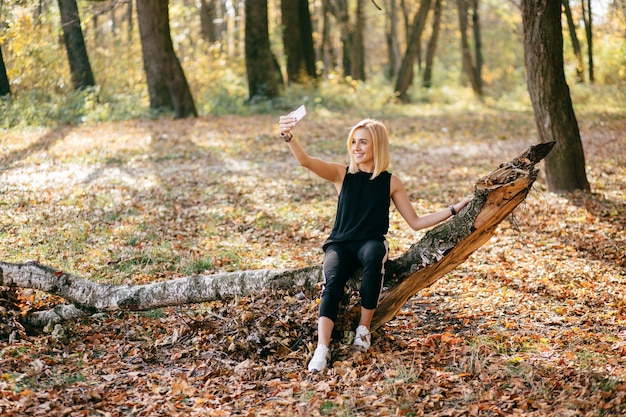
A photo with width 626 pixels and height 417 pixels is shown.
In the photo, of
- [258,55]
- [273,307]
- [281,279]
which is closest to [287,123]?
[281,279]

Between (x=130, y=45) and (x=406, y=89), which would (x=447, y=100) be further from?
(x=130, y=45)

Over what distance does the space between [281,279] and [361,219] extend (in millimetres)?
941

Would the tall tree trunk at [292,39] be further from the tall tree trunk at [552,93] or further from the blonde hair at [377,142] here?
the blonde hair at [377,142]

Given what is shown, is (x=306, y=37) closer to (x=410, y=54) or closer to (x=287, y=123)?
(x=410, y=54)

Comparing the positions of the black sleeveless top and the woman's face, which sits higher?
the woman's face

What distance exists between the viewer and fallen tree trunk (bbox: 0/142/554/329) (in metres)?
5.02

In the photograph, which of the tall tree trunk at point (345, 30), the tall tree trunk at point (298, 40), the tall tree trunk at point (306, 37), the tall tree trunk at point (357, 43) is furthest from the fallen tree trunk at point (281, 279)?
the tall tree trunk at point (345, 30)

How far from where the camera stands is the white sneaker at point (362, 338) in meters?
5.13

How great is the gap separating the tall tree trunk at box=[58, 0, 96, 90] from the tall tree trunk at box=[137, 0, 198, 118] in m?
1.52

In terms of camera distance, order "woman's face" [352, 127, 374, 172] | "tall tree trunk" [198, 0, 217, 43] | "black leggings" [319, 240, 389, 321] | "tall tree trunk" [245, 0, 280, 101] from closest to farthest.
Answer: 1. "black leggings" [319, 240, 389, 321]
2. "woman's face" [352, 127, 374, 172]
3. "tall tree trunk" [245, 0, 280, 101]
4. "tall tree trunk" [198, 0, 217, 43]

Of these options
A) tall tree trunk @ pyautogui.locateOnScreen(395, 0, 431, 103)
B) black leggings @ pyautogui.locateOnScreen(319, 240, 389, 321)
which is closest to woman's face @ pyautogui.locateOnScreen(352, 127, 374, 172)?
black leggings @ pyautogui.locateOnScreen(319, 240, 389, 321)

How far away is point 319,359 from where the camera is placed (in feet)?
16.0

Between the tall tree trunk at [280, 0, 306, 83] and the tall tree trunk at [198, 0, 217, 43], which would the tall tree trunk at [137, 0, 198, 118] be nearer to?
the tall tree trunk at [280, 0, 306, 83]

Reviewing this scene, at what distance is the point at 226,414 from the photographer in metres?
4.37
